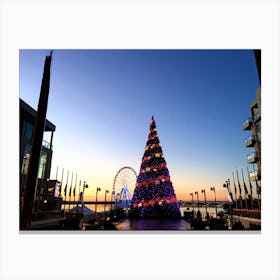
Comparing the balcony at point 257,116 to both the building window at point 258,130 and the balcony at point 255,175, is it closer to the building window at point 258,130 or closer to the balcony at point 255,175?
the building window at point 258,130

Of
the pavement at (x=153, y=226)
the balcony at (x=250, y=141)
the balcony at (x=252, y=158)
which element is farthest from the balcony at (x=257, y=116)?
the pavement at (x=153, y=226)

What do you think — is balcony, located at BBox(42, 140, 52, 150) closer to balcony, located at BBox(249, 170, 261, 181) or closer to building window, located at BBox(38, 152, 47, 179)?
building window, located at BBox(38, 152, 47, 179)

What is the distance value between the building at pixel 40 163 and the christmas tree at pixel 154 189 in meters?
8.89

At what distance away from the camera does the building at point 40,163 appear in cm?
2114

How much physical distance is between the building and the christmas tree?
889cm

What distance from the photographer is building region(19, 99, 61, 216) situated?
Result: 21.1 meters

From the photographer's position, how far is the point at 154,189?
69.9 feet

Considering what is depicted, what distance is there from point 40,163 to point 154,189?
1322cm

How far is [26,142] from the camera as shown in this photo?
21.8 meters

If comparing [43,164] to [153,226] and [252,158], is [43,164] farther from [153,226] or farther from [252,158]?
[252,158]
